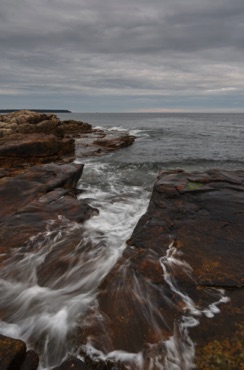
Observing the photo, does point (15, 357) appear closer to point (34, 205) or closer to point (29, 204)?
point (34, 205)

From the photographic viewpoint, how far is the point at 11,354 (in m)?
4.16

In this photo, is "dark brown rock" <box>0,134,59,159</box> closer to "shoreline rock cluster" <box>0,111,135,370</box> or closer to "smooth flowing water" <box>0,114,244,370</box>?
"shoreline rock cluster" <box>0,111,135,370</box>

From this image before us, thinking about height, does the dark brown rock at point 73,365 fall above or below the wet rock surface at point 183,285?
below

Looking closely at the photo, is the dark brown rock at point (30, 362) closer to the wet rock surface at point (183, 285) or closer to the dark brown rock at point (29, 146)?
the wet rock surface at point (183, 285)

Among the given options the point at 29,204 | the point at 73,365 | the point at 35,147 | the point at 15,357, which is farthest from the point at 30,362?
the point at 35,147

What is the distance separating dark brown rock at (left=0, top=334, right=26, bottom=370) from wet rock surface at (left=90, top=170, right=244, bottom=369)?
1.41 meters

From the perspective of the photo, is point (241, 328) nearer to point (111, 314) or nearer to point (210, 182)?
A: point (111, 314)

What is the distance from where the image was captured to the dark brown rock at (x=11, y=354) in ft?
13.3

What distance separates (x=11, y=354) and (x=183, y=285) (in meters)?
3.92

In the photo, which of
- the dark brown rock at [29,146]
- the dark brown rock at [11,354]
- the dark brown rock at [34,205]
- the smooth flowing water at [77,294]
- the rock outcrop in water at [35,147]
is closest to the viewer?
the dark brown rock at [11,354]

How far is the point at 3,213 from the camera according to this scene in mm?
10148

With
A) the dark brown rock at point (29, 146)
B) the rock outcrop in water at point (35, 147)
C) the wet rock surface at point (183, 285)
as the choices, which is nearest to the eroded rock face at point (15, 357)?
the wet rock surface at point (183, 285)

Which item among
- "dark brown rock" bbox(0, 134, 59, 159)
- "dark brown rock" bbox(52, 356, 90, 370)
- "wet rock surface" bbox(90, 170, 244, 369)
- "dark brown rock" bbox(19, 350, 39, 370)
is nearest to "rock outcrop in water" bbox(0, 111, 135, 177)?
"dark brown rock" bbox(0, 134, 59, 159)

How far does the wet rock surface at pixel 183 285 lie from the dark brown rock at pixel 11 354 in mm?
1413
